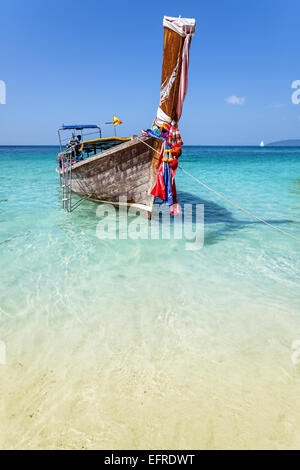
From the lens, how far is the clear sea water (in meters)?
2.19

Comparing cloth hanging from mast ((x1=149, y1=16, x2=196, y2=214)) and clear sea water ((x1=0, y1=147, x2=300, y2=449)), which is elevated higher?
cloth hanging from mast ((x1=149, y1=16, x2=196, y2=214))

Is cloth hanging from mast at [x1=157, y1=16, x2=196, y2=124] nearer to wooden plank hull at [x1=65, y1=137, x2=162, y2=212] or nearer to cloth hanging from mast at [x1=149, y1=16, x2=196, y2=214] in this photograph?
cloth hanging from mast at [x1=149, y1=16, x2=196, y2=214]

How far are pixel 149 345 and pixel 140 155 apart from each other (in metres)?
5.85

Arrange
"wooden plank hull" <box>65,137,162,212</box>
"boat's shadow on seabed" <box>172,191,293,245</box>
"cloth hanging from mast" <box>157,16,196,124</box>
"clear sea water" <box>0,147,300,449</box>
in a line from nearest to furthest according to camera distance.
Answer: "clear sea water" <box>0,147,300,449</box>, "cloth hanging from mast" <box>157,16,196,124</box>, "boat's shadow on seabed" <box>172,191,293,245</box>, "wooden plank hull" <box>65,137,162,212</box>

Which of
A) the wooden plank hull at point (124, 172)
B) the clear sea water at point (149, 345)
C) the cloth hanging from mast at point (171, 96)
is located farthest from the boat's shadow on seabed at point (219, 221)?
the wooden plank hull at point (124, 172)

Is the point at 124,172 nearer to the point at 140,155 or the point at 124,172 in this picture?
the point at 124,172

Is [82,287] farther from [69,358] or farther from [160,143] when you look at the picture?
[160,143]

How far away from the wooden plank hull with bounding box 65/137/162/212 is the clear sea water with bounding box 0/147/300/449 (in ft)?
8.16

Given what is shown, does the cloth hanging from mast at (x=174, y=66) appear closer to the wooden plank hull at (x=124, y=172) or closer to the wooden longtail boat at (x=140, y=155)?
the wooden longtail boat at (x=140, y=155)

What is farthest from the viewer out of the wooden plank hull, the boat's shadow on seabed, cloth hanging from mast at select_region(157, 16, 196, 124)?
the wooden plank hull

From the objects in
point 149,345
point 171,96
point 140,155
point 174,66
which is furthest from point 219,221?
point 149,345

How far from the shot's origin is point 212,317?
3.69m

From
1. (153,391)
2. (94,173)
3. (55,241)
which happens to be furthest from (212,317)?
(94,173)

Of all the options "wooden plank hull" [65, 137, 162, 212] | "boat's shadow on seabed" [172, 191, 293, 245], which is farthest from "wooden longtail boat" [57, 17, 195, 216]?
"boat's shadow on seabed" [172, 191, 293, 245]
